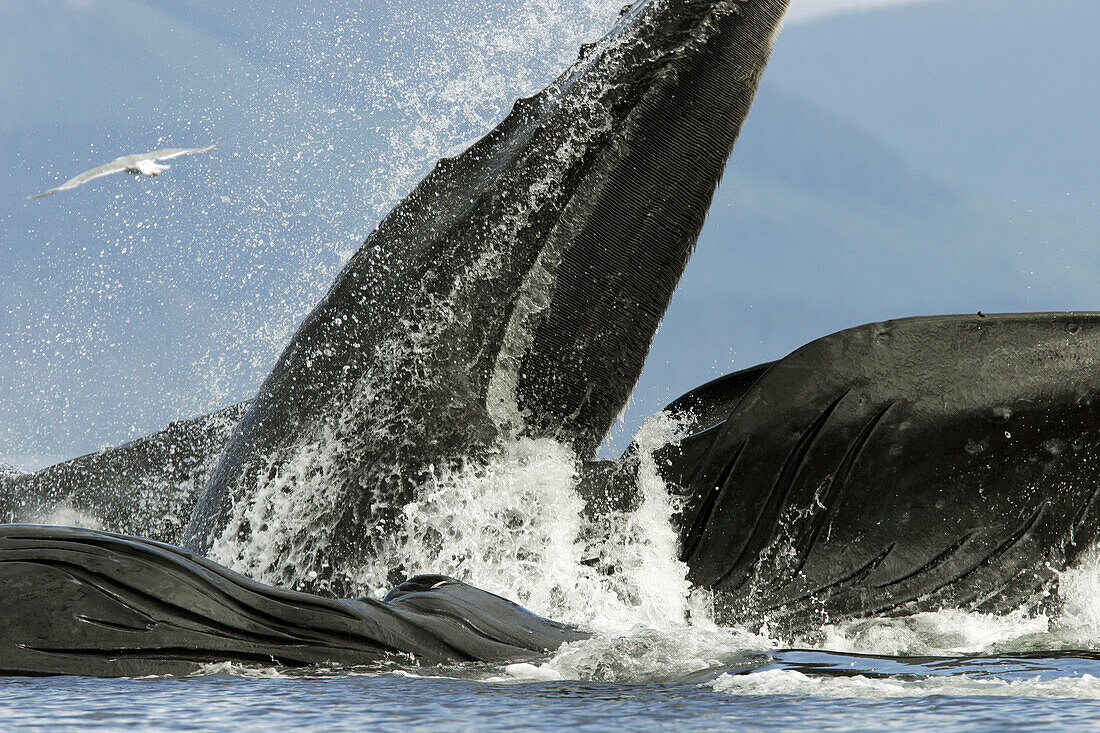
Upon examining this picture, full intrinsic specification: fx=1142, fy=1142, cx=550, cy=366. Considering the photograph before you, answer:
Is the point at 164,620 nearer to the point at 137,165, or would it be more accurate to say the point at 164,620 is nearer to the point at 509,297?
the point at 509,297

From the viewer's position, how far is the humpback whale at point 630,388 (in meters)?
5.40

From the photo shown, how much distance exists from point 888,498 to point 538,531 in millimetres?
1749

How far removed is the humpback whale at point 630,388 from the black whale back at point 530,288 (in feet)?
0.04

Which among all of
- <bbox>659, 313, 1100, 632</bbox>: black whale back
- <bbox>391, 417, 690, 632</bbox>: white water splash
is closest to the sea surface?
<bbox>659, 313, 1100, 632</bbox>: black whale back

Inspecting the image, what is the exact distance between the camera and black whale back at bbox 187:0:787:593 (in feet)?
20.1

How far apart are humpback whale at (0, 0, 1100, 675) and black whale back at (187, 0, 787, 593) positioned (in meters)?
0.01

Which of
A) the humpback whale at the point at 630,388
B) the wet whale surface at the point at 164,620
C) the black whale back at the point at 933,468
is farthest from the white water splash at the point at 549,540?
the wet whale surface at the point at 164,620

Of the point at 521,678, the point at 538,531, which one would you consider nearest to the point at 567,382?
the point at 538,531

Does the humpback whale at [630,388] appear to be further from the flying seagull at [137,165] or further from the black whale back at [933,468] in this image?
the flying seagull at [137,165]

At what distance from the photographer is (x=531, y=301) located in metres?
6.24

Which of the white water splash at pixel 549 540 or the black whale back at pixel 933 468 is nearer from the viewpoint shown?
the black whale back at pixel 933 468

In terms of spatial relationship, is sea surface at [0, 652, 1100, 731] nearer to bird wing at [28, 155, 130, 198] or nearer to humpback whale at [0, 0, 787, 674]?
humpback whale at [0, 0, 787, 674]

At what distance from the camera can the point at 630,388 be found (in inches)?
257

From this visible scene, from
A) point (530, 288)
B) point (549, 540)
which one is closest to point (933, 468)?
point (549, 540)
